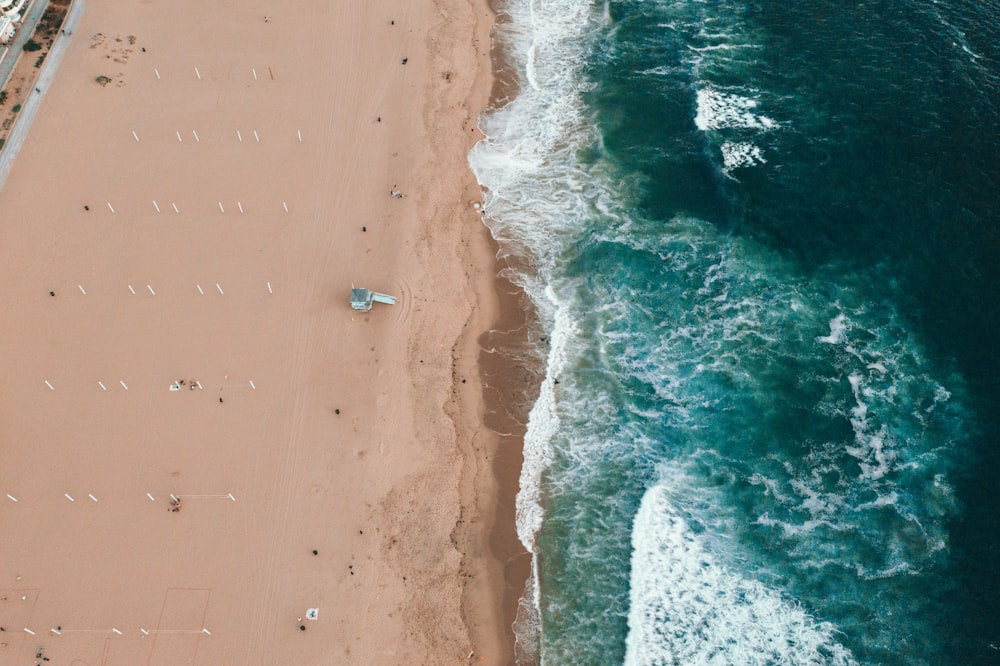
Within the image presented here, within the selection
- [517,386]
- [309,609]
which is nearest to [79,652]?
[309,609]

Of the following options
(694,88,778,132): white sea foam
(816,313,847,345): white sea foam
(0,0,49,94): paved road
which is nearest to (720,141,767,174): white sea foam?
(694,88,778,132): white sea foam

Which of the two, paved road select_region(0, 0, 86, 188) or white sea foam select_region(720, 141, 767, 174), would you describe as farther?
paved road select_region(0, 0, 86, 188)

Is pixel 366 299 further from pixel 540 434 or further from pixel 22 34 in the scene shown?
pixel 22 34

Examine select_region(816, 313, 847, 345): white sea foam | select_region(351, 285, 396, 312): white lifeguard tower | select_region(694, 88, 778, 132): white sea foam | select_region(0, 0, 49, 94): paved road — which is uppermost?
select_region(694, 88, 778, 132): white sea foam

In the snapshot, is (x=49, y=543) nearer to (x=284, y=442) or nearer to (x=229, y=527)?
(x=229, y=527)

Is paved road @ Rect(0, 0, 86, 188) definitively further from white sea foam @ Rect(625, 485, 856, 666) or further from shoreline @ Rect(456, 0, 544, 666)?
white sea foam @ Rect(625, 485, 856, 666)

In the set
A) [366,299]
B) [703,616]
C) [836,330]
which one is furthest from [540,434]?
[836,330]

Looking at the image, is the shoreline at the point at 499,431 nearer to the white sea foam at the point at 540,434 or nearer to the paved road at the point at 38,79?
the white sea foam at the point at 540,434
